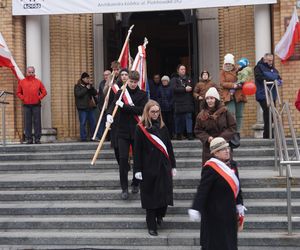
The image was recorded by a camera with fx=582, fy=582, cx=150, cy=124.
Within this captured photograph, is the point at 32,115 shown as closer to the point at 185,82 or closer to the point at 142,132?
the point at 185,82

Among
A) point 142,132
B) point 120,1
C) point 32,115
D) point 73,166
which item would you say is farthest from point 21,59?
point 142,132

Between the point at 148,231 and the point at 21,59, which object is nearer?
the point at 148,231

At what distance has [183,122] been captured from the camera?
12.2 m

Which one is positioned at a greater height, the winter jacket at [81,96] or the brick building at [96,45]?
the brick building at [96,45]

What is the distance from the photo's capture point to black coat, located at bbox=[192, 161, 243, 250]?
5.67 meters

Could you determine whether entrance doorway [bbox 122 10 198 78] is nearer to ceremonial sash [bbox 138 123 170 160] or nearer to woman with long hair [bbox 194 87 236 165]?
woman with long hair [bbox 194 87 236 165]

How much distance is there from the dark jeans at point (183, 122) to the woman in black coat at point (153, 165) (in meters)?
4.31

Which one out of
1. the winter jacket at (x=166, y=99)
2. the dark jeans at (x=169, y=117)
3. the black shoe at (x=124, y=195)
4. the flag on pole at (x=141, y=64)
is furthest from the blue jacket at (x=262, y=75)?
the black shoe at (x=124, y=195)

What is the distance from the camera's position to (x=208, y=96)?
7520 mm

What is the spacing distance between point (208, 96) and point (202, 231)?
2.22 metres

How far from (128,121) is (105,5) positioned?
15.0ft

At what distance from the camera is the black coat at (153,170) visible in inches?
291

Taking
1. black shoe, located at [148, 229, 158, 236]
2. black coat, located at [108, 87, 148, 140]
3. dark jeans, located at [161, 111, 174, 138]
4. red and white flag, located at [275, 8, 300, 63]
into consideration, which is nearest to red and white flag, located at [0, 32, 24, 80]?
dark jeans, located at [161, 111, 174, 138]

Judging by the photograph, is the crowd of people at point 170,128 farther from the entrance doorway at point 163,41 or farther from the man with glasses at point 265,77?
the entrance doorway at point 163,41
